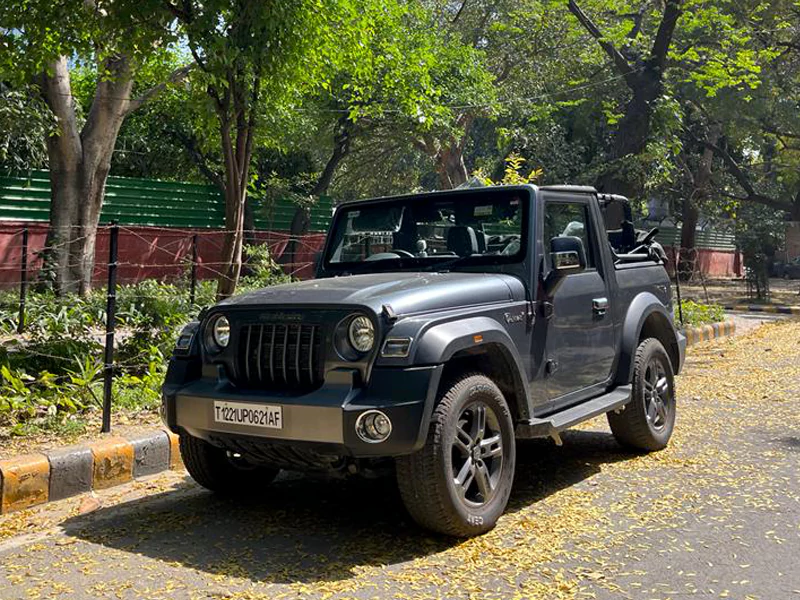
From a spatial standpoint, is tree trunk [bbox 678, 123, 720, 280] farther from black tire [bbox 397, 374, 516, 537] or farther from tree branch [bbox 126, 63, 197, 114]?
black tire [bbox 397, 374, 516, 537]

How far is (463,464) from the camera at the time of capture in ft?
14.5

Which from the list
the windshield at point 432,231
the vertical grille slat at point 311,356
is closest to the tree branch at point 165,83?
the windshield at point 432,231

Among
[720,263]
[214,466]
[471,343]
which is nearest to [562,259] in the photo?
[471,343]

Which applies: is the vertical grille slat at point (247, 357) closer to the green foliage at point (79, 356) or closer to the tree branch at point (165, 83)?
the green foliage at point (79, 356)

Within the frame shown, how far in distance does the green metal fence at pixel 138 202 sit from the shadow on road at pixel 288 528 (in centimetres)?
1216

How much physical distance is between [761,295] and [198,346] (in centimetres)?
2064

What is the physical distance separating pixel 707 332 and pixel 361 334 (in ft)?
36.3

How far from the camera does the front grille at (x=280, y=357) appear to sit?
4297 mm

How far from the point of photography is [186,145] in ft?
69.0

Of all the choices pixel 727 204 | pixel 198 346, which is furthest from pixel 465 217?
pixel 727 204

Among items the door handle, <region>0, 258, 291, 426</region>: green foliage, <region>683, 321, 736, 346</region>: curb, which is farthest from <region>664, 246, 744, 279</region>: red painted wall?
the door handle

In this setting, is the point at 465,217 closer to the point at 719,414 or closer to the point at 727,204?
the point at 719,414

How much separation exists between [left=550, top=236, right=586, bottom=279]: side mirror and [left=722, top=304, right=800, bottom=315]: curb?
1627cm

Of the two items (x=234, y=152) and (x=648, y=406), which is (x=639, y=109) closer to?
(x=234, y=152)
